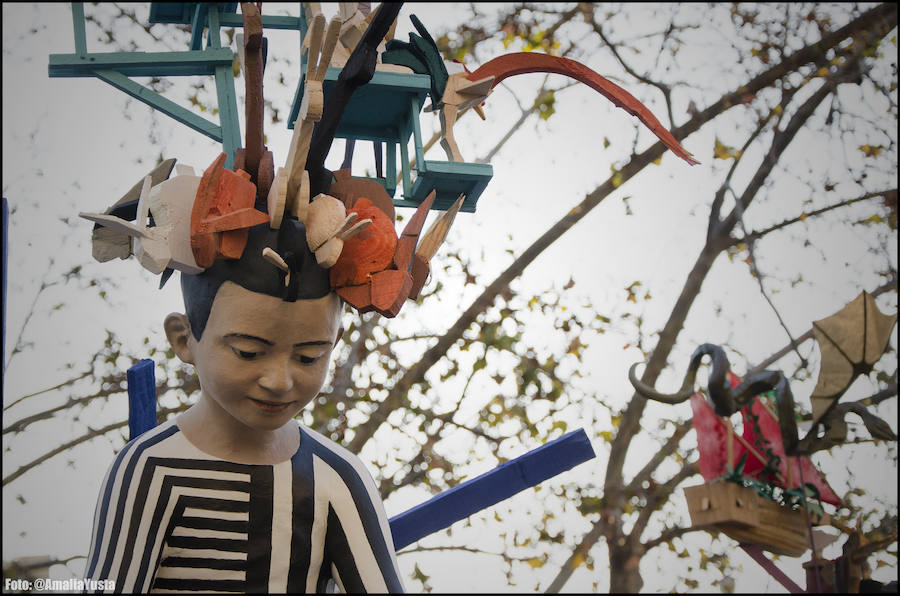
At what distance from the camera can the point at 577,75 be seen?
9.32ft

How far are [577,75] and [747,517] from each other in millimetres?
1345

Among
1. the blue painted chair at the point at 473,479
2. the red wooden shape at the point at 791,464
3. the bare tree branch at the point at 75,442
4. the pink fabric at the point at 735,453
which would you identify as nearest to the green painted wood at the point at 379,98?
the blue painted chair at the point at 473,479

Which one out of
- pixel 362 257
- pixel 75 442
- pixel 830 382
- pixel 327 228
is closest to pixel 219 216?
pixel 327 228

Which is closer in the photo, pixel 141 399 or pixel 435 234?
pixel 435 234

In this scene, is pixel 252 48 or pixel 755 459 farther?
pixel 755 459

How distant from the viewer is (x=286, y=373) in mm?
2348

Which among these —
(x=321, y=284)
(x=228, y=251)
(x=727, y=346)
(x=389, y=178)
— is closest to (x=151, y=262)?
(x=228, y=251)

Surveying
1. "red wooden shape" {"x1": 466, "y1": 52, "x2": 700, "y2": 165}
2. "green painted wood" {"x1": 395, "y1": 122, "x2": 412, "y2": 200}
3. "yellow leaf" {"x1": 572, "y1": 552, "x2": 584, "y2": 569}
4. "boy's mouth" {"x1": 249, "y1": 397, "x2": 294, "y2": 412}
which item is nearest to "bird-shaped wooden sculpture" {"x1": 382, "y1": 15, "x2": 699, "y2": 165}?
"red wooden shape" {"x1": 466, "y1": 52, "x2": 700, "y2": 165}

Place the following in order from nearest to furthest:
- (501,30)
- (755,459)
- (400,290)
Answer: (400,290) → (755,459) → (501,30)

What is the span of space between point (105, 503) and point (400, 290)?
2.95 feet

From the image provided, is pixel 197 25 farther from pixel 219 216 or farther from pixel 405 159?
pixel 219 216

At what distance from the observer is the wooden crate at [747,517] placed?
2.50 meters

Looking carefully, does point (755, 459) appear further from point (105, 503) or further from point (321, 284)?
point (105, 503)

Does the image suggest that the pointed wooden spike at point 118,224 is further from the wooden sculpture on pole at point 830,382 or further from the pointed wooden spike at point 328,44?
the wooden sculpture on pole at point 830,382
